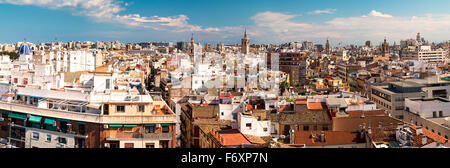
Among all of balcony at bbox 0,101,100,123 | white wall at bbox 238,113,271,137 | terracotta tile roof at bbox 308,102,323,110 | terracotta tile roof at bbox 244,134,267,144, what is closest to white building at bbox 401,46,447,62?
terracotta tile roof at bbox 308,102,323,110

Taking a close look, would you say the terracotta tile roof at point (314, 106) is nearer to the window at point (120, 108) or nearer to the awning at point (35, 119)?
the window at point (120, 108)

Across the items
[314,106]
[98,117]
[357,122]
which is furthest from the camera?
[314,106]

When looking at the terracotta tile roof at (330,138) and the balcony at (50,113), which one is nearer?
the balcony at (50,113)

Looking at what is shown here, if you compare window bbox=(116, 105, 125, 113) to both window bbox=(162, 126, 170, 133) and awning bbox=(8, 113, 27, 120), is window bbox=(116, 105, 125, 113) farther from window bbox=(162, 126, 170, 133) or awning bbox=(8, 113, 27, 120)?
awning bbox=(8, 113, 27, 120)

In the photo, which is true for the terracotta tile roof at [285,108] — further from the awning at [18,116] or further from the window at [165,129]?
the awning at [18,116]

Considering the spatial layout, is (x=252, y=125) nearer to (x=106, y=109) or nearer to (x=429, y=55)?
(x=106, y=109)

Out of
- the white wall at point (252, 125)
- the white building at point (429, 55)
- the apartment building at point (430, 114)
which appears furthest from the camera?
the white building at point (429, 55)

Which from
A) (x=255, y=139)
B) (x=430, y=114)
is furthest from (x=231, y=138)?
(x=430, y=114)

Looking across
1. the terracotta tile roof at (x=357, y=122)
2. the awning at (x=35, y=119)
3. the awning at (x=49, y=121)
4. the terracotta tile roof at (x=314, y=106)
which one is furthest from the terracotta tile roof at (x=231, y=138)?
the awning at (x=35, y=119)

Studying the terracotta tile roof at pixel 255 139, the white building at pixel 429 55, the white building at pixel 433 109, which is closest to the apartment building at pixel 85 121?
the terracotta tile roof at pixel 255 139

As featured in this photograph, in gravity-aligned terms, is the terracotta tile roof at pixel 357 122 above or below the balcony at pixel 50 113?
below

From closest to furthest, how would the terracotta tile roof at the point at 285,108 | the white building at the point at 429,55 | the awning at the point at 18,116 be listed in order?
1. the awning at the point at 18,116
2. the terracotta tile roof at the point at 285,108
3. the white building at the point at 429,55

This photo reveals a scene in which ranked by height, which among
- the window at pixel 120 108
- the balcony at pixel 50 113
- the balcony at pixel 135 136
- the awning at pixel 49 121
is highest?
the window at pixel 120 108
